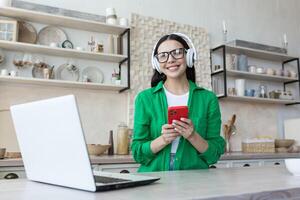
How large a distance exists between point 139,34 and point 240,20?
4.72 feet

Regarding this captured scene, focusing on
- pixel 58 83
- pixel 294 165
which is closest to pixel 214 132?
pixel 294 165

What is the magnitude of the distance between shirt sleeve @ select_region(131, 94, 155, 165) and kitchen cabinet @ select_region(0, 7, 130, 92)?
1354 millimetres

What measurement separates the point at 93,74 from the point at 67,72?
0.24 m

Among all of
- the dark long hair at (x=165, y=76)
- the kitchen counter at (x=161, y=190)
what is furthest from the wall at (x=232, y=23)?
the kitchen counter at (x=161, y=190)

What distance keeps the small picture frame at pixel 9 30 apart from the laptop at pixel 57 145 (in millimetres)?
1894

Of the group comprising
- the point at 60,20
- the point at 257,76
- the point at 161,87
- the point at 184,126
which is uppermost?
Result: the point at 60,20

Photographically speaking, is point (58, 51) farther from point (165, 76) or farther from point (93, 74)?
point (165, 76)

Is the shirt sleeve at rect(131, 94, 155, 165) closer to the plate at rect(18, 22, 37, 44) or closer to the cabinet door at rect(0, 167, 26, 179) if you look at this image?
the cabinet door at rect(0, 167, 26, 179)

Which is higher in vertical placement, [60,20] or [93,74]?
[60,20]

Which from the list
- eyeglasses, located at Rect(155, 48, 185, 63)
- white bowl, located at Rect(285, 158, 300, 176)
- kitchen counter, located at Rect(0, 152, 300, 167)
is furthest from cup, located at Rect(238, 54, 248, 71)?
white bowl, located at Rect(285, 158, 300, 176)

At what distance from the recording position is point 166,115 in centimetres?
149

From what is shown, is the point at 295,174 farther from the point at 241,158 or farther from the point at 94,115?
the point at 94,115

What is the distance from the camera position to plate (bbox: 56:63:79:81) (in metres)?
2.88

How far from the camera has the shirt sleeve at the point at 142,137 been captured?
4.70 feet
